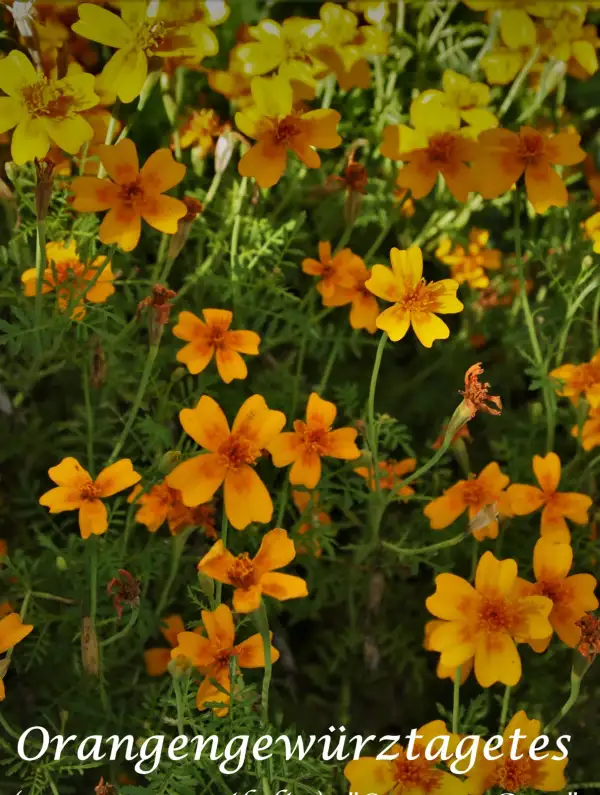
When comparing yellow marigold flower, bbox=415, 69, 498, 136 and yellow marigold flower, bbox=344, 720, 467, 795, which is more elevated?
yellow marigold flower, bbox=415, 69, 498, 136

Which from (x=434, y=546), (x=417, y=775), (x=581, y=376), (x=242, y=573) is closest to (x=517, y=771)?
(x=417, y=775)

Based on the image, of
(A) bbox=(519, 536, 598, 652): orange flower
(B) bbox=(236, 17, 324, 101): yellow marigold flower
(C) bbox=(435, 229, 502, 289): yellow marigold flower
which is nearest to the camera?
(A) bbox=(519, 536, 598, 652): orange flower

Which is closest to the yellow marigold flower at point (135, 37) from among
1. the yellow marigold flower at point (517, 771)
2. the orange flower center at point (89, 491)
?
the orange flower center at point (89, 491)

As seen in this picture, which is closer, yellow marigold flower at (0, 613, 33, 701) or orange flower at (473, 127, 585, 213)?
yellow marigold flower at (0, 613, 33, 701)

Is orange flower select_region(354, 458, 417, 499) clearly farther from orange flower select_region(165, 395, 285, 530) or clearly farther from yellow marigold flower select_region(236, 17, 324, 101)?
yellow marigold flower select_region(236, 17, 324, 101)

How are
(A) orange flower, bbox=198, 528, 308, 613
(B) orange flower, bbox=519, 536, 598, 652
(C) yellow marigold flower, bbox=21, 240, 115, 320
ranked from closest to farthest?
(A) orange flower, bbox=198, 528, 308, 613 → (B) orange flower, bbox=519, 536, 598, 652 → (C) yellow marigold flower, bbox=21, 240, 115, 320

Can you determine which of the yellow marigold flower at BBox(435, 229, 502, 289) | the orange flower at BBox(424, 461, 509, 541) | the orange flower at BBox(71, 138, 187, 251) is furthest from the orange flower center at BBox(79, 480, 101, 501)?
the yellow marigold flower at BBox(435, 229, 502, 289)

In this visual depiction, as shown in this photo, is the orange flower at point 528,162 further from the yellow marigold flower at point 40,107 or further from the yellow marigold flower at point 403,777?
the yellow marigold flower at point 403,777
